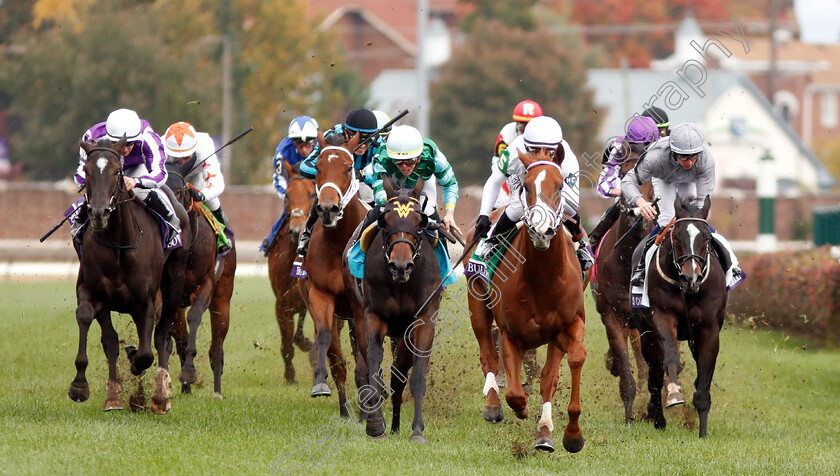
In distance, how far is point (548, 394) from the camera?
7.68m

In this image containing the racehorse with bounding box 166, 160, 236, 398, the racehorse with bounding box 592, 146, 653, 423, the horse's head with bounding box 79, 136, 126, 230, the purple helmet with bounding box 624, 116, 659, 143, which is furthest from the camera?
the racehorse with bounding box 166, 160, 236, 398

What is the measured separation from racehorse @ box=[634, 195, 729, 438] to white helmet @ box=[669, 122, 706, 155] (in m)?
0.41

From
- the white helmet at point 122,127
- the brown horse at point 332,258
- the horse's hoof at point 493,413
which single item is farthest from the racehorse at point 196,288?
the horse's hoof at point 493,413

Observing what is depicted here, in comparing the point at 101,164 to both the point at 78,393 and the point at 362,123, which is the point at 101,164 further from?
the point at 362,123

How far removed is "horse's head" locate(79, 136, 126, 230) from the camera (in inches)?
322

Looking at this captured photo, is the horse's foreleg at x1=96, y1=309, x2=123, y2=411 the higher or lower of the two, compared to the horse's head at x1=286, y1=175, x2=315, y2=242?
lower

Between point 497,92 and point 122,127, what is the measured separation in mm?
30797

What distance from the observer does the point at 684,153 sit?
898 cm

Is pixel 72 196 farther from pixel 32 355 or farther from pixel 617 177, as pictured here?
pixel 617 177

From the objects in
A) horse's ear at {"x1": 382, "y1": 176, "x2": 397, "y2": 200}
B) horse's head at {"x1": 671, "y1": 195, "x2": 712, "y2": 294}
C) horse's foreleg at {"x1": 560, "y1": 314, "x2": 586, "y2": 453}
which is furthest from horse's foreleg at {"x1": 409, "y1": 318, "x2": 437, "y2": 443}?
horse's head at {"x1": 671, "y1": 195, "x2": 712, "y2": 294}

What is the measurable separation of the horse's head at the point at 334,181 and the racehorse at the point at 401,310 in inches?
15.7

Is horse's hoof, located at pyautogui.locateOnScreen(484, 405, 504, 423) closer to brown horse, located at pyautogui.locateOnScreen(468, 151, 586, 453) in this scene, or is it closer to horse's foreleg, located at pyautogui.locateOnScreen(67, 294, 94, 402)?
brown horse, located at pyautogui.locateOnScreen(468, 151, 586, 453)

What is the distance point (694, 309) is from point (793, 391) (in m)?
3.83

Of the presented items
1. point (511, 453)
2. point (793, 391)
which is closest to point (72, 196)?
point (793, 391)
